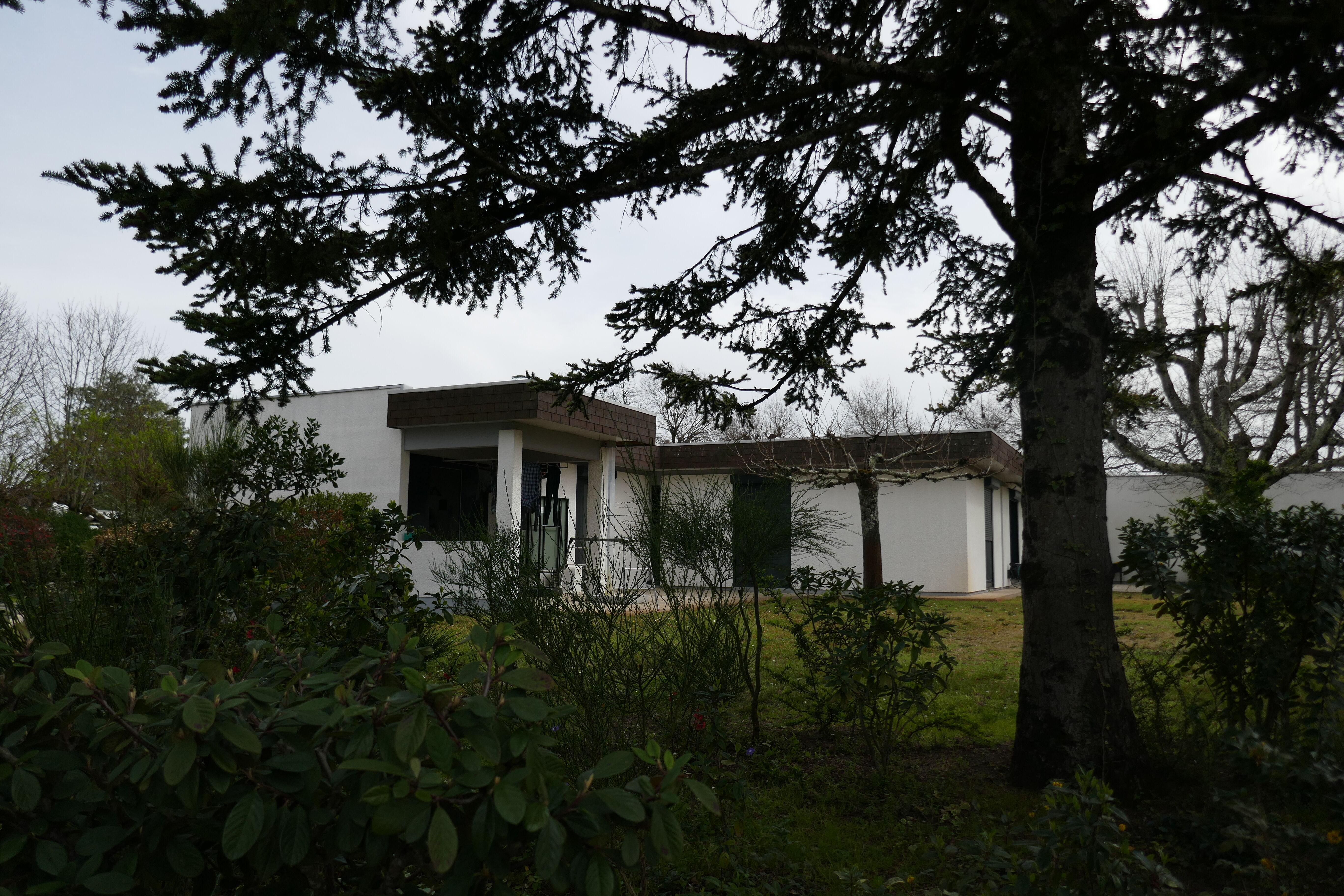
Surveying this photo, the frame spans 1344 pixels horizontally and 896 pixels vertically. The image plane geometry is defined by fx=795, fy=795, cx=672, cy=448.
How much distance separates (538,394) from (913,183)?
9.25 meters

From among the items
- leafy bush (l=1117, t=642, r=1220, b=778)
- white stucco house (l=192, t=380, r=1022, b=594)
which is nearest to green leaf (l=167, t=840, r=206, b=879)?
leafy bush (l=1117, t=642, r=1220, b=778)

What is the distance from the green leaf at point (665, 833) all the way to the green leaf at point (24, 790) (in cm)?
103

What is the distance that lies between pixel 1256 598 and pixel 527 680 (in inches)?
150

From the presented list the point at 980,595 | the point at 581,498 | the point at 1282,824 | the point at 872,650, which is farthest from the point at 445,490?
the point at 1282,824

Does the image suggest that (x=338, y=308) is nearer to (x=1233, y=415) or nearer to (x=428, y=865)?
(x=428, y=865)

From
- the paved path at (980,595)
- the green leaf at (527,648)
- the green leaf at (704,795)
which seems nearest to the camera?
the green leaf at (704,795)

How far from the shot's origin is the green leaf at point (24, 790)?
132cm

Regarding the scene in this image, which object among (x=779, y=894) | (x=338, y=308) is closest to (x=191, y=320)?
(x=338, y=308)

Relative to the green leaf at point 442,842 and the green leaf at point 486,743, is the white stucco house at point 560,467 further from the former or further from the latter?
the green leaf at point 442,842

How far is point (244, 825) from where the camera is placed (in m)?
1.30

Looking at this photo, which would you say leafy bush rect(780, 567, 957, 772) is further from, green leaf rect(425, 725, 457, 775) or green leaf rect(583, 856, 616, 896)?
green leaf rect(425, 725, 457, 775)

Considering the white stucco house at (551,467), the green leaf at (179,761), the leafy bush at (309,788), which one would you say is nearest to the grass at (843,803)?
the leafy bush at (309,788)

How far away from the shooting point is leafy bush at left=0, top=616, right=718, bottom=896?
4.20 ft

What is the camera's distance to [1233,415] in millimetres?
20141
